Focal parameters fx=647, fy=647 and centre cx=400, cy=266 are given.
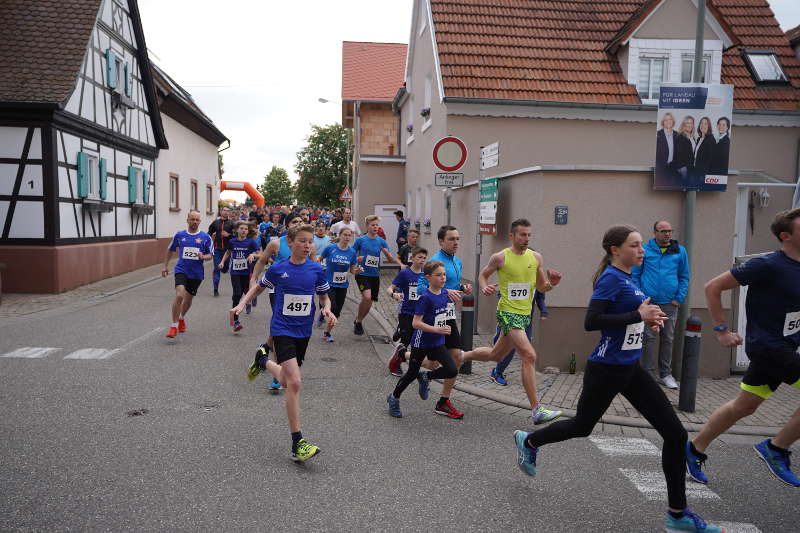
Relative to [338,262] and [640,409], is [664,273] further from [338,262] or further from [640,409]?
[338,262]

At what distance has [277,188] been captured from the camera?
121625 mm

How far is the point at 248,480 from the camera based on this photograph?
179 inches

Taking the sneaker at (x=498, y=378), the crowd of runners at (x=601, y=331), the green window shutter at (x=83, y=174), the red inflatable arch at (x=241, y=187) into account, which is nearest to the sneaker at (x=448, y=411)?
the crowd of runners at (x=601, y=331)

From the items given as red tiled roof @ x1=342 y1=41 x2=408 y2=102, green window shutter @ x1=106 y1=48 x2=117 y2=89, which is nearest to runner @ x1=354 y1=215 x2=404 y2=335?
green window shutter @ x1=106 y1=48 x2=117 y2=89

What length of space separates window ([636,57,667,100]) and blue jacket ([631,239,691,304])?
945cm

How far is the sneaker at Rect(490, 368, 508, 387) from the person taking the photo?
297 inches

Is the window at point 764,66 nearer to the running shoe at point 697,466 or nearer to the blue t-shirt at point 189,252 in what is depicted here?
the blue t-shirt at point 189,252

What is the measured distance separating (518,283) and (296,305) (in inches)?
90.7

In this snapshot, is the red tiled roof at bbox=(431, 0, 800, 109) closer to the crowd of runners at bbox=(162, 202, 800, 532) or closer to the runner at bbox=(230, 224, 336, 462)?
the crowd of runners at bbox=(162, 202, 800, 532)

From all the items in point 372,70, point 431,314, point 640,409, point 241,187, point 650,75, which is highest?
point 372,70

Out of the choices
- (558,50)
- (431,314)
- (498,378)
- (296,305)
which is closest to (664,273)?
(498,378)

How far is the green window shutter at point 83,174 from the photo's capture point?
1596 centimetres

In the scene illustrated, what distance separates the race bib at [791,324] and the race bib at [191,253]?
836 centimetres

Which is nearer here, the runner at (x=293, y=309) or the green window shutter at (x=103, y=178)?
the runner at (x=293, y=309)
